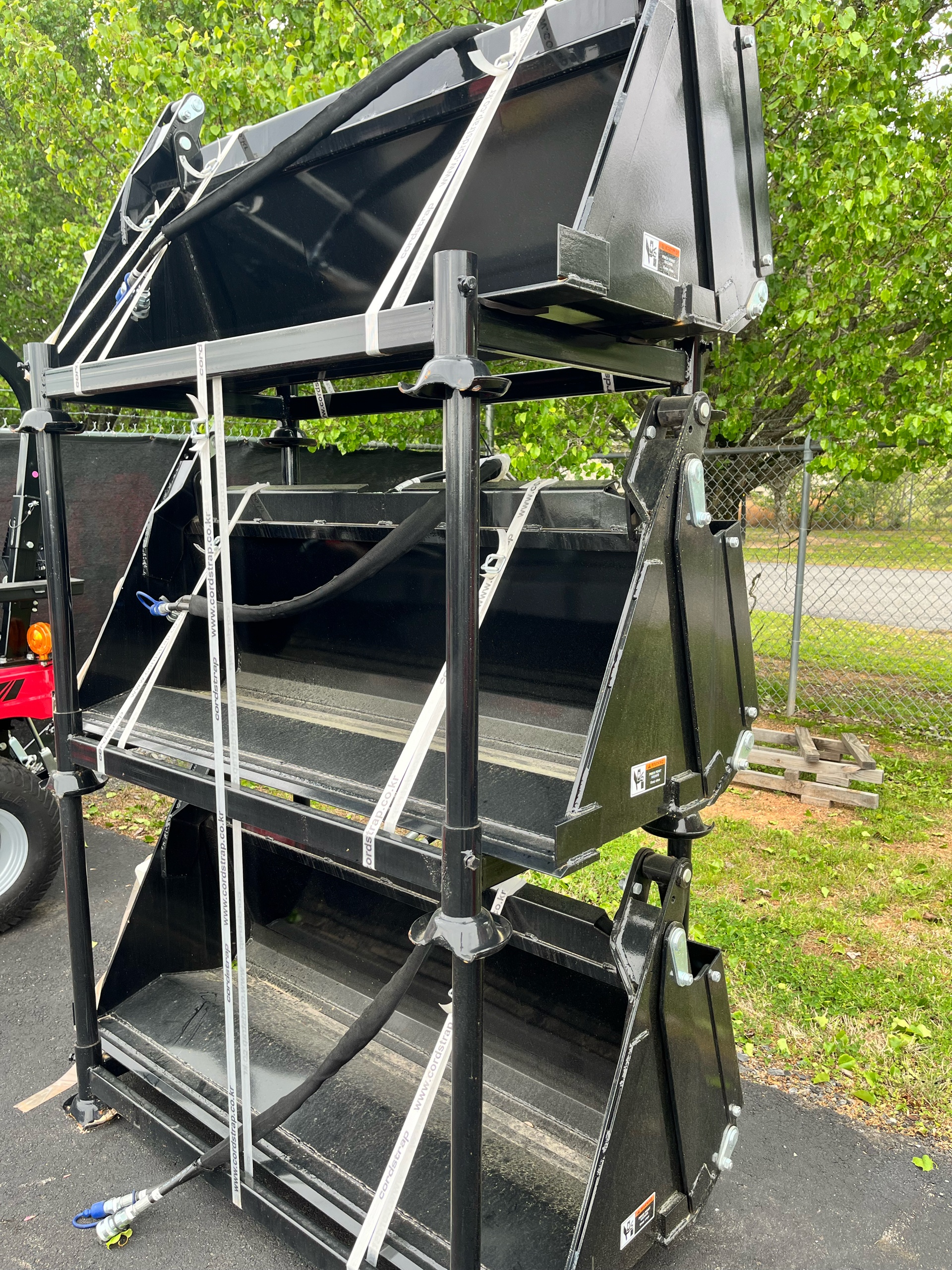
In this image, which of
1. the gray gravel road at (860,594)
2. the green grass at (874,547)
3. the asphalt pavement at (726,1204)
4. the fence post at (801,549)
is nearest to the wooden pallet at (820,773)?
the fence post at (801,549)

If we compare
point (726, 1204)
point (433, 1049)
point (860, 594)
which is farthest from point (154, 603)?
point (860, 594)

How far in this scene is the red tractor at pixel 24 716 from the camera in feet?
12.1

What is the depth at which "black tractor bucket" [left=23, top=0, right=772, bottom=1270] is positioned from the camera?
1586 mm

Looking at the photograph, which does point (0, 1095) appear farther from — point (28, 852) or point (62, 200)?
point (62, 200)

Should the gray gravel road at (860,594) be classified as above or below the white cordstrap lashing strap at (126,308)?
below

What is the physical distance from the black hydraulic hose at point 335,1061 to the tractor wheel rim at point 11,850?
1864 millimetres

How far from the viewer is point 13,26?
6387 millimetres

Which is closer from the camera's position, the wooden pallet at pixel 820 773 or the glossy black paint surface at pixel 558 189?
the glossy black paint surface at pixel 558 189

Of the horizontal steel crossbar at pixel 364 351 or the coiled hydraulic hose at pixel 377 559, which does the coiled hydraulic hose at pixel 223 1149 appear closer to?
the coiled hydraulic hose at pixel 377 559

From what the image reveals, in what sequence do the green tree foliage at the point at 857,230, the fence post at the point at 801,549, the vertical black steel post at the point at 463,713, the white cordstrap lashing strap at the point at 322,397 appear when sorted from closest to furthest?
the vertical black steel post at the point at 463,713
the white cordstrap lashing strap at the point at 322,397
the green tree foliage at the point at 857,230
the fence post at the point at 801,549

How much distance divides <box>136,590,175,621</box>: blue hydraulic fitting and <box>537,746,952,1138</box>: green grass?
208cm

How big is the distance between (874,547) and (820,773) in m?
2.27

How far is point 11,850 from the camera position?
3.72 metres

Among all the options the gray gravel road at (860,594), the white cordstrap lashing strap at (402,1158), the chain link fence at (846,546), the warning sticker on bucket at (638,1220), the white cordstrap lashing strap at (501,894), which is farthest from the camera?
the gray gravel road at (860,594)
